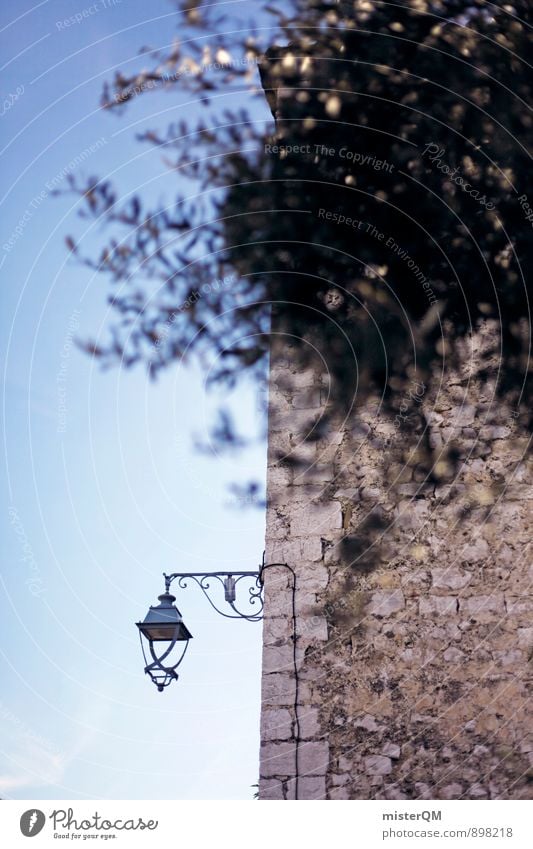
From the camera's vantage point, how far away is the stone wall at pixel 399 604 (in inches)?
162

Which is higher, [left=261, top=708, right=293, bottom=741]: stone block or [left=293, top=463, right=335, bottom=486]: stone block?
[left=293, top=463, right=335, bottom=486]: stone block

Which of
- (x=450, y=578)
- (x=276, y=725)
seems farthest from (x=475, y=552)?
(x=276, y=725)

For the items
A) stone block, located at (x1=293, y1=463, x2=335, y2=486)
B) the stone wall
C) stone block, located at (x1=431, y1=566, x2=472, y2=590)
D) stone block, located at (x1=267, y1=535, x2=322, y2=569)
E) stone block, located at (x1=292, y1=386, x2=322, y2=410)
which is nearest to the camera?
the stone wall

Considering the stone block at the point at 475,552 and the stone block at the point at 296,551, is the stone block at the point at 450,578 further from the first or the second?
the stone block at the point at 296,551

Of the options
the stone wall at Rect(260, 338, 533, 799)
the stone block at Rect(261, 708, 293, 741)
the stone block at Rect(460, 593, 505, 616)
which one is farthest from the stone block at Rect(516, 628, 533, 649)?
the stone block at Rect(261, 708, 293, 741)

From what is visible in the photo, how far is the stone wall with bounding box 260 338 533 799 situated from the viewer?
411 centimetres

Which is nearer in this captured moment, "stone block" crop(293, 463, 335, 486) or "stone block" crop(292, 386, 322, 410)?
"stone block" crop(293, 463, 335, 486)

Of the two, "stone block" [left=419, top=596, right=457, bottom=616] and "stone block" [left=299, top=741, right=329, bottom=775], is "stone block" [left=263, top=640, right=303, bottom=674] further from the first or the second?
"stone block" [left=419, top=596, right=457, bottom=616]

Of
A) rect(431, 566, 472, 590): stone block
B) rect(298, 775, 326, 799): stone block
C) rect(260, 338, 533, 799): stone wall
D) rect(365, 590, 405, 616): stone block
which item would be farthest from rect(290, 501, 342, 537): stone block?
rect(298, 775, 326, 799): stone block

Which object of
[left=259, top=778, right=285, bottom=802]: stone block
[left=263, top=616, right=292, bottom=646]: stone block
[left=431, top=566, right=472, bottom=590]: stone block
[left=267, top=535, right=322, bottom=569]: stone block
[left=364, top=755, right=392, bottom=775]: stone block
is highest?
[left=267, top=535, right=322, bottom=569]: stone block

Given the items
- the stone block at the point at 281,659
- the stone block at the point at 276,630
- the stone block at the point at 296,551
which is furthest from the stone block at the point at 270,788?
the stone block at the point at 296,551

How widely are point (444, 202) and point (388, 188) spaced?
289 mm

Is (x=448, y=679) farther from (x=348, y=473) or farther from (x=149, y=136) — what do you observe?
(x=149, y=136)

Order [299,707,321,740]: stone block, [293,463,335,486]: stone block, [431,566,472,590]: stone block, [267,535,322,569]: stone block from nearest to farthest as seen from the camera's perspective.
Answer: [299,707,321,740]: stone block, [431,566,472,590]: stone block, [267,535,322,569]: stone block, [293,463,335,486]: stone block
